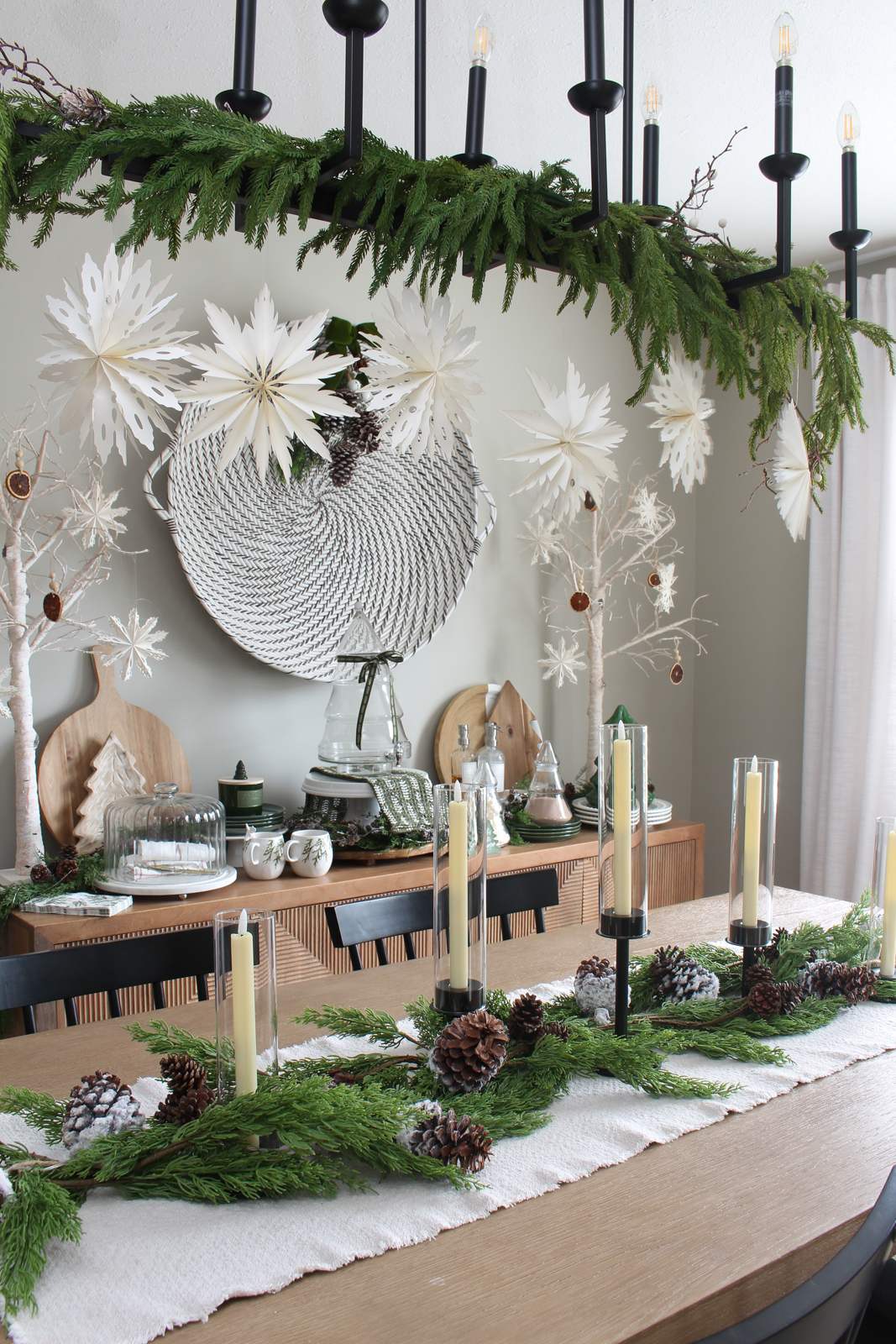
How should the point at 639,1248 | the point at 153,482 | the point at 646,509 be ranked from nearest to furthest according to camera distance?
the point at 639,1248 → the point at 153,482 → the point at 646,509

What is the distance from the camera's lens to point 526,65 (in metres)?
2.03

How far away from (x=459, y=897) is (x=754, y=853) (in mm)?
473

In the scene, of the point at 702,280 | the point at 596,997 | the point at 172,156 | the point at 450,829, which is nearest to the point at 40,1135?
the point at 450,829

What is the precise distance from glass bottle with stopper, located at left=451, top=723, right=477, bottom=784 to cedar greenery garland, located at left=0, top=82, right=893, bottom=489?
1.67 metres

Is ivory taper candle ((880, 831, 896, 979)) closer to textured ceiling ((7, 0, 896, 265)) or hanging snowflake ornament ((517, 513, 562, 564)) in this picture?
textured ceiling ((7, 0, 896, 265))

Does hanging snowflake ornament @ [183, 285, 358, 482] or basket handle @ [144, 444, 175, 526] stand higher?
basket handle @ [144, 444, 175, 526]

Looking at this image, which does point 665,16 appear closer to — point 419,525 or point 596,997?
point 419,525

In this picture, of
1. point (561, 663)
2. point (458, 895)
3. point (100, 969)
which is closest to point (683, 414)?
point (458, 895)

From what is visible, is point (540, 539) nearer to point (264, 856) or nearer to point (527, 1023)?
point (264, 856)

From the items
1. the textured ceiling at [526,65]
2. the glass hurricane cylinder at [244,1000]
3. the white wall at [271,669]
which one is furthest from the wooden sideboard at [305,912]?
the textured ceiling at [526,65]

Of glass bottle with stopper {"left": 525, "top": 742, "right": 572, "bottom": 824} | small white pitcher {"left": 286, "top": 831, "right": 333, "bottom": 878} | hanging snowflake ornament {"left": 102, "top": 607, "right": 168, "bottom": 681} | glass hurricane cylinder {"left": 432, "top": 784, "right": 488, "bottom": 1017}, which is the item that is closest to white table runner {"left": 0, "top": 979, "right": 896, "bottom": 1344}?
glass hurricane cylinder {"left": 432, "top": 784, "right": 488, "bottom": 1017}

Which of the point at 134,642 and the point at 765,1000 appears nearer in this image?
the point at 765,1000

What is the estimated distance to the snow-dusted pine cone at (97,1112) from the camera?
94 cm

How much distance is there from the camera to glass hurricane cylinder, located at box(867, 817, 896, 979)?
4.59 ft
